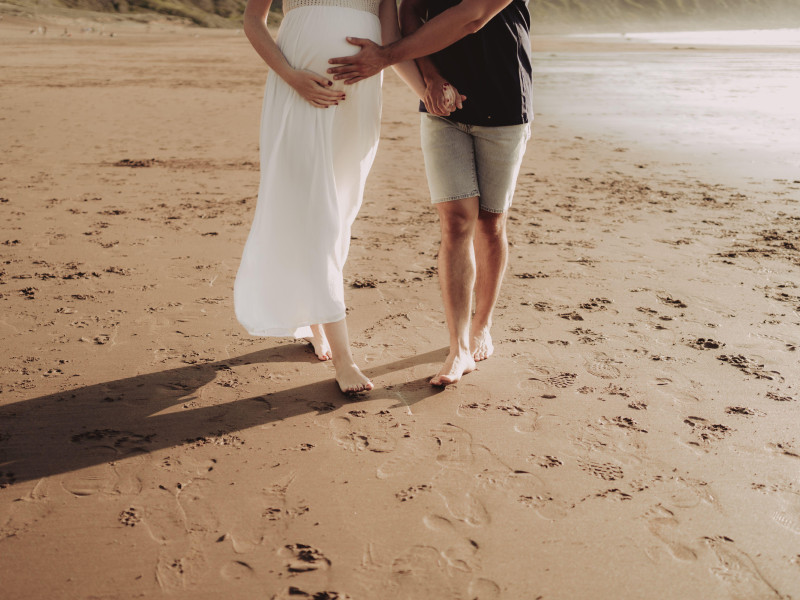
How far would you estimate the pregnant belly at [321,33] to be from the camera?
9.02 ft

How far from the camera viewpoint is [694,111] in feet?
42.6

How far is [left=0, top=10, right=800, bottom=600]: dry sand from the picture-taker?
199 centimetres

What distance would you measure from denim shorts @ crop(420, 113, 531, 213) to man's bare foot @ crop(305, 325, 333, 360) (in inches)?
33.8

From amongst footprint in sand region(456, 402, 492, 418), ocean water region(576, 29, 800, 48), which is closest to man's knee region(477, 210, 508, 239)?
footprint in sand region(456, 402, 492, 418)

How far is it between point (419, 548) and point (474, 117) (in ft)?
5.71

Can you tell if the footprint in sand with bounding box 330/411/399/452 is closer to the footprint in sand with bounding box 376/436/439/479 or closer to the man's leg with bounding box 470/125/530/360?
the footprint in sand with bounding box 376/436/439/479

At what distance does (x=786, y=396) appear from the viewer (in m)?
2.99

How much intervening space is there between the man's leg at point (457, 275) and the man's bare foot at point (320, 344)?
587mm

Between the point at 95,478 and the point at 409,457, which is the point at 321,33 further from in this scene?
the point at 95,478

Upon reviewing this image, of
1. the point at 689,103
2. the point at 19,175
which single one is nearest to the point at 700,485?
the point at 19,175

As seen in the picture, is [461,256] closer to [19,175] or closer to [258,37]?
[258,37]

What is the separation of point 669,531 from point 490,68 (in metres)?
1.86

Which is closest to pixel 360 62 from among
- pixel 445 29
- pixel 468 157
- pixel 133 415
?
pixel 445 29

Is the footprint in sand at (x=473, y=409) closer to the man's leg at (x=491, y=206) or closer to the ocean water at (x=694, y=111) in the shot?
the man's leg at (x=491, y=206)
